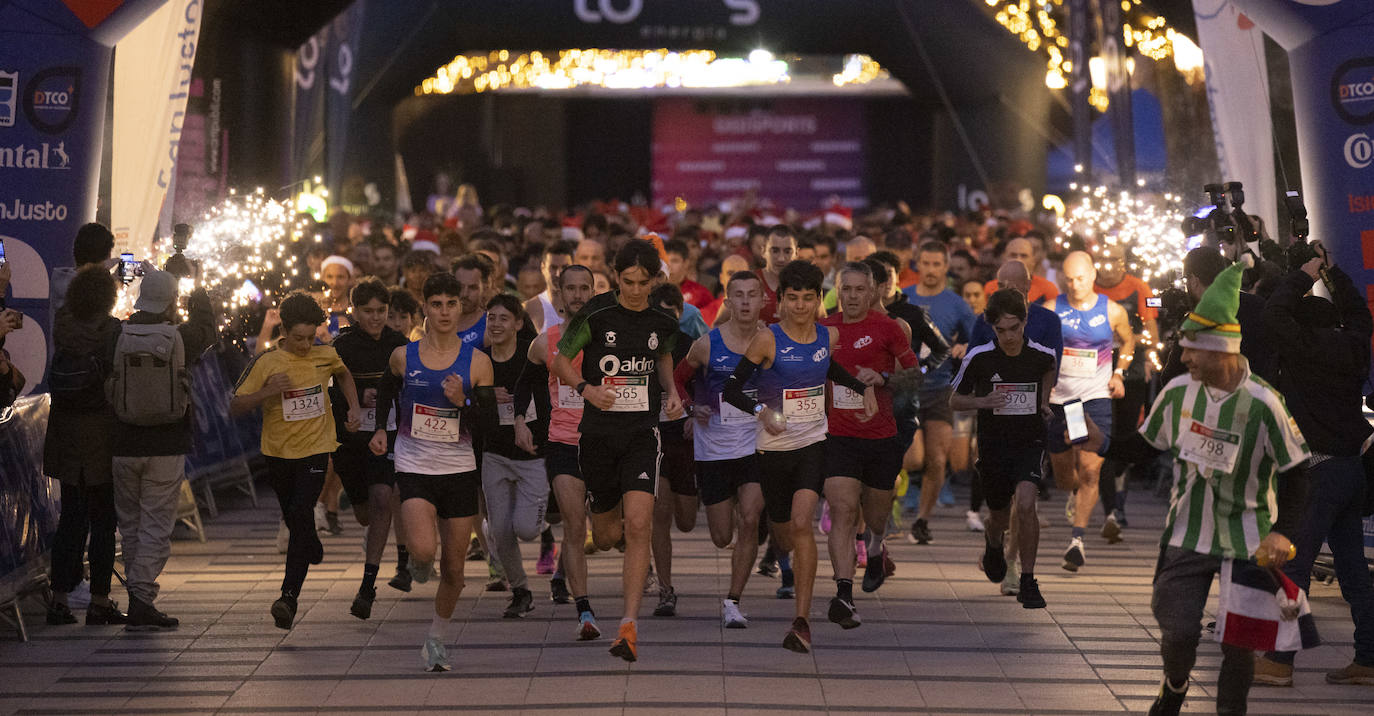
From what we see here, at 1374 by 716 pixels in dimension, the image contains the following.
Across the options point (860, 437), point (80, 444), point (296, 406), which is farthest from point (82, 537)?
point (860, 437)

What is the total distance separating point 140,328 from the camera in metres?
8.68

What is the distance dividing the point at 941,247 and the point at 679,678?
18.2 ft

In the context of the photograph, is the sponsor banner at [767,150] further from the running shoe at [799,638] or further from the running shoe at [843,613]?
the running shoe at [799,638]

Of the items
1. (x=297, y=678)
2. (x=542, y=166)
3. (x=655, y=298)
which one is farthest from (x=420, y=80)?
(x=297, y=678)

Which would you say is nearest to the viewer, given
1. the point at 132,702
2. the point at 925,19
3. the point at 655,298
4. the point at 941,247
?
the point at 132,702

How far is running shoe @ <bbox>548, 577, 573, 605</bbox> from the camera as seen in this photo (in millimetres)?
9305

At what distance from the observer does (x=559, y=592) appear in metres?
9.34

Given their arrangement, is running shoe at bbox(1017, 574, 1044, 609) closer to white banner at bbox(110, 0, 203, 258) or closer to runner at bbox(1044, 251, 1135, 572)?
runner at bbox(1044, 251, 1135, 572)

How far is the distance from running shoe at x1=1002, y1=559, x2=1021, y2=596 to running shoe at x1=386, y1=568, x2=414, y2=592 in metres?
3.21

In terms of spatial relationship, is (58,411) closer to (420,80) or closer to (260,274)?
(260,274)

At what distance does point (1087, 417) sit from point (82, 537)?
588 centimetres

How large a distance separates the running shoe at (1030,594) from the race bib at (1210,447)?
3.19 m

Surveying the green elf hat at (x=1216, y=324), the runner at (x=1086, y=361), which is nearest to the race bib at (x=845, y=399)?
the runner at (x=1086, y=361)

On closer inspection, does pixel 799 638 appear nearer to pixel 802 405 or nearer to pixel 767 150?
pixel 802 405
